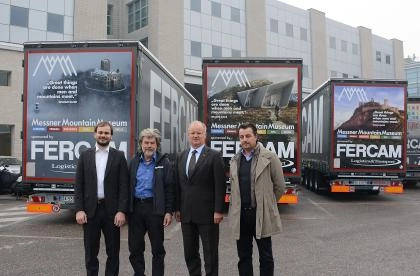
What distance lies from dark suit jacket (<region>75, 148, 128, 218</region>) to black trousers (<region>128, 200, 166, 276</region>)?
18cm

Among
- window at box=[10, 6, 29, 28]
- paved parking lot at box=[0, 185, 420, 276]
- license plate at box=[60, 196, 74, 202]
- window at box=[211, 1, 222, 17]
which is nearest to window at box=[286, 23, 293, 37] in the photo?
window at box=[211, 1, 222, 17]

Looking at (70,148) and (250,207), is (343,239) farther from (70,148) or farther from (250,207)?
(70,148)

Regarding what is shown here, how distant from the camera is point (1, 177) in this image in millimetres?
15961

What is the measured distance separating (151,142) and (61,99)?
468 cm

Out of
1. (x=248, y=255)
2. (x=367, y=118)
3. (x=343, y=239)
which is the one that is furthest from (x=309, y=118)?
(x=248, y=255)

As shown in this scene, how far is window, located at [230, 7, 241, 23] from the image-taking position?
37.6 m

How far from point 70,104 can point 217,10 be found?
2908 centimetres

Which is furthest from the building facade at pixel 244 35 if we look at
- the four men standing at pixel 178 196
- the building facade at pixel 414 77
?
the building facade at pixel 414 77

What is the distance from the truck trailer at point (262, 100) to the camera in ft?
35.1

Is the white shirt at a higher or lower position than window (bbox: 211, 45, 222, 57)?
lower

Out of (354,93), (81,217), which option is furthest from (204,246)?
(354,93)

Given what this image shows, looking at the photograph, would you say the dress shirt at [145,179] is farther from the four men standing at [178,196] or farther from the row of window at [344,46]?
the row of window at [344,46]

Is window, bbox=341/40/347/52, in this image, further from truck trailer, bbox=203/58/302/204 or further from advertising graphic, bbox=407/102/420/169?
truck trailer, bbox=203/58/302/204

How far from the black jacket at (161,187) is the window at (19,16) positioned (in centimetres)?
2470
